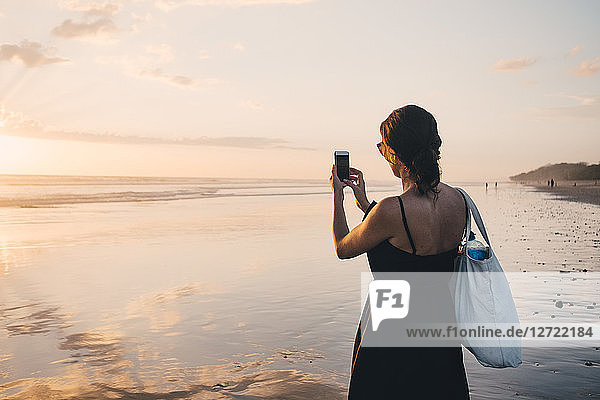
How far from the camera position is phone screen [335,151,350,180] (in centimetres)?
305

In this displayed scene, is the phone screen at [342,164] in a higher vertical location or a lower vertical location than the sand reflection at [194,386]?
higher

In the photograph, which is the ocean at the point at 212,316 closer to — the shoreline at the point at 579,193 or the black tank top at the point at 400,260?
the black tank top at the point at 400,260

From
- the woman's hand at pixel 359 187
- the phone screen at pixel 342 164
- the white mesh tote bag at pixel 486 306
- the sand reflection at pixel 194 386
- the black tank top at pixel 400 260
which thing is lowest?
the sand reflection at pixel 194 386

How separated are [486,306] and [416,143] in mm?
813

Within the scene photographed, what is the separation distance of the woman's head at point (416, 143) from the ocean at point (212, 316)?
10.8 feet

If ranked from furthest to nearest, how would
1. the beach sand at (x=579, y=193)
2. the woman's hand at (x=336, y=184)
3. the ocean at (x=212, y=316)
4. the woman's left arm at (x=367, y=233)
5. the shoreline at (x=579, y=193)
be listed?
the beach sand at (x=579, y=193)
the shoreline at (x=579, y=193)
the ocean at (x=212, y=316)
the woman's hand at (x=336, y=184)
the woman's left arm at (x=367, y=233)

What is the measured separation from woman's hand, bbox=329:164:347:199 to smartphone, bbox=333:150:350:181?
0.03 m

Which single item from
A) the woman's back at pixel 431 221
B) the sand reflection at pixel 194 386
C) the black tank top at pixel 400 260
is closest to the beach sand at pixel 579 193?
the sand reflection at pixel 194 386

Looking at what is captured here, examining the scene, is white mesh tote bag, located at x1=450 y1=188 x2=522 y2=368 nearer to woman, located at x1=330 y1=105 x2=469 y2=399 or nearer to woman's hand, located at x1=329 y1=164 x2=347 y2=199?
woman, located at x1=330 y1=105 x2=469 y2=399

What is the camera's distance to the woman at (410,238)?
8.32ft

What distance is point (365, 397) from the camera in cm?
268

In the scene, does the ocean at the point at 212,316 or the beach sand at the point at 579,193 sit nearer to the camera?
the ocean at the point at 212,316

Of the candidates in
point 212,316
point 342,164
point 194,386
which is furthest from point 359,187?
point 212,316

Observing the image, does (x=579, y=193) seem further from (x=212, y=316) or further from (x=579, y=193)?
(x=212, y=316)
